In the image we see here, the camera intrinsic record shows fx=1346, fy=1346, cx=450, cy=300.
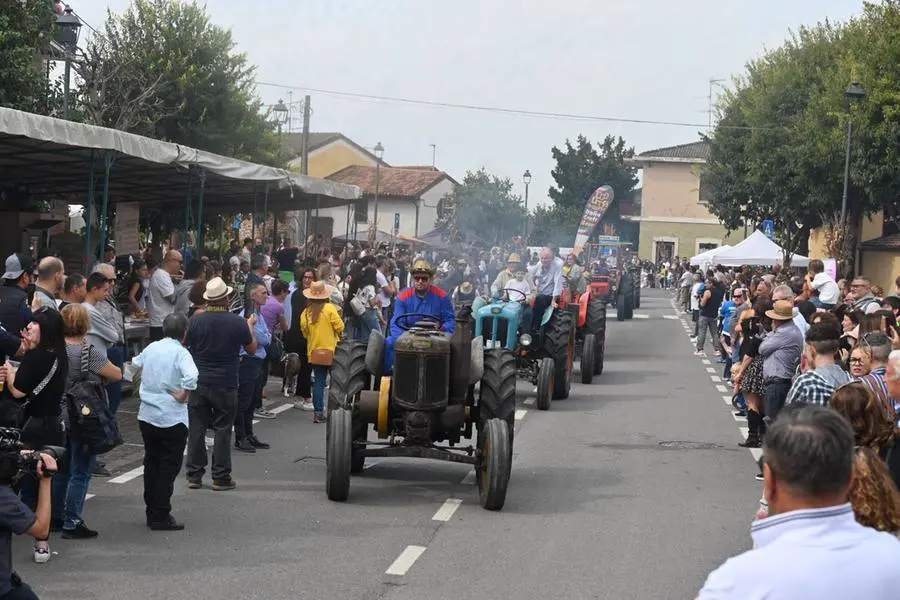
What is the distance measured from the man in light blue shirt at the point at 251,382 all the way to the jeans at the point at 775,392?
4.74m

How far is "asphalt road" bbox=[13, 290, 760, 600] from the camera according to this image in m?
7.76

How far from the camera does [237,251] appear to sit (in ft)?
88.3

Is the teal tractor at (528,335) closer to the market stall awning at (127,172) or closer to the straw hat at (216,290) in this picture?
the market stall awning at (127,172)

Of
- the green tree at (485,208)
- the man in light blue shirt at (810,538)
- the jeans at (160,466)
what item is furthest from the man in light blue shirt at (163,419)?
the green tree at (485,208)

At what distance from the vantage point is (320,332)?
15062 millimetres

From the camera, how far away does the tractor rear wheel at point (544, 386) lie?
16.7 metres

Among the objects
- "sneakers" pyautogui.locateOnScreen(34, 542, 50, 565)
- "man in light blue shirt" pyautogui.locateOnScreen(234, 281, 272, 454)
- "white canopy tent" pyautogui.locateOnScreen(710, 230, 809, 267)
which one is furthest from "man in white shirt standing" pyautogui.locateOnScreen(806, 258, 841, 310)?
"white canopy tent" pyautogui.locateOnScreen(710, 230, 809, 267)

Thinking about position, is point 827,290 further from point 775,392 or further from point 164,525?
point 164,525

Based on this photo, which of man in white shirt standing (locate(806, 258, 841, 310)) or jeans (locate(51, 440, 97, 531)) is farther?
man in white shirt standing (locate(806, 258, 841, 310))

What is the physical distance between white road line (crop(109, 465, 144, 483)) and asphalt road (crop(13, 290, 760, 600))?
3cm

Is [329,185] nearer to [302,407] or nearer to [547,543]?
[302,407]

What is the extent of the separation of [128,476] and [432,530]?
3078 millimetres

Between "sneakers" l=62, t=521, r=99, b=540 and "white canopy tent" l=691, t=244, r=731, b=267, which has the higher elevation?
"white canopy tent" l=691, t=244, r=731, b=267

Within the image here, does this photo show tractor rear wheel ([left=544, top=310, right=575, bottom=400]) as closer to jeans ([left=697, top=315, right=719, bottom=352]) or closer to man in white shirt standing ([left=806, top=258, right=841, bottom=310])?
man in white shirt standing ([left=806, top=258, right=841, bottom=310])
